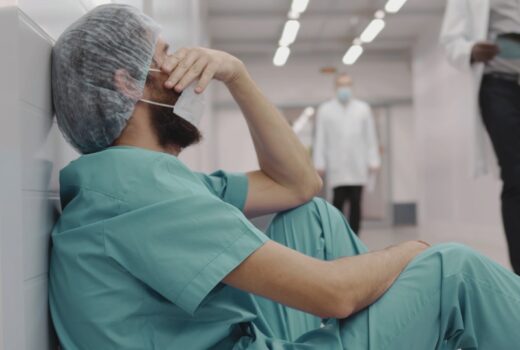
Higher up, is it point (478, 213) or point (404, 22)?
point (404, 22)

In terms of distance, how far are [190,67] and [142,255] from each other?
0.42 meters

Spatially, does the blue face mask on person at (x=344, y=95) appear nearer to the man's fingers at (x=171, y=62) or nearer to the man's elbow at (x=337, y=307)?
the man's fingers at (x=171, y=62)

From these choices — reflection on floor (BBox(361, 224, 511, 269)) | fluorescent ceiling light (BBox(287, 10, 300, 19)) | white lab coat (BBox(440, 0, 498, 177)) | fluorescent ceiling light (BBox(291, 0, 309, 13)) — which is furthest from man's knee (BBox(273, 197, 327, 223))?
fluorescent ceiling light (BBox(287, 10, 300, 19))

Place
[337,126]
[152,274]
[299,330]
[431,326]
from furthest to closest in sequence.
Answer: [337,126] → [299,330] → [431,326] → [152,274]

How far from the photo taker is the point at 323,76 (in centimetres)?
959

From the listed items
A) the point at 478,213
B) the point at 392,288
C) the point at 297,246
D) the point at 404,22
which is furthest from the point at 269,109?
the point at 404,22

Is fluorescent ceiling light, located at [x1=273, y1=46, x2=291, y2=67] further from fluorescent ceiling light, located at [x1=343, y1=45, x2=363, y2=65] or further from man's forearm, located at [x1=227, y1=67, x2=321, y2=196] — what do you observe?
man's forearm, located at [x1=227, y1=67, x2=321, y2=196]

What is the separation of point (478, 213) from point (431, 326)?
18.8ft

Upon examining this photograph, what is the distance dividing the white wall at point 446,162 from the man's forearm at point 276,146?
14.7 feet

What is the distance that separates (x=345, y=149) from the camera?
5355 mm

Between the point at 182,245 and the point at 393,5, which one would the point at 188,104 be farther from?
the point at 393,5

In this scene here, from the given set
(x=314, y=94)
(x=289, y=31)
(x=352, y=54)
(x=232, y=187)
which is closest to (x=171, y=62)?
(x=232, y=187)

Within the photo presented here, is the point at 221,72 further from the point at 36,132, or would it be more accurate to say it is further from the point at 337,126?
the point at 337,126

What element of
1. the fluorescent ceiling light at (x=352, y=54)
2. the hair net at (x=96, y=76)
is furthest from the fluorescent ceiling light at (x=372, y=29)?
the hair net at (x=96, y=76)
